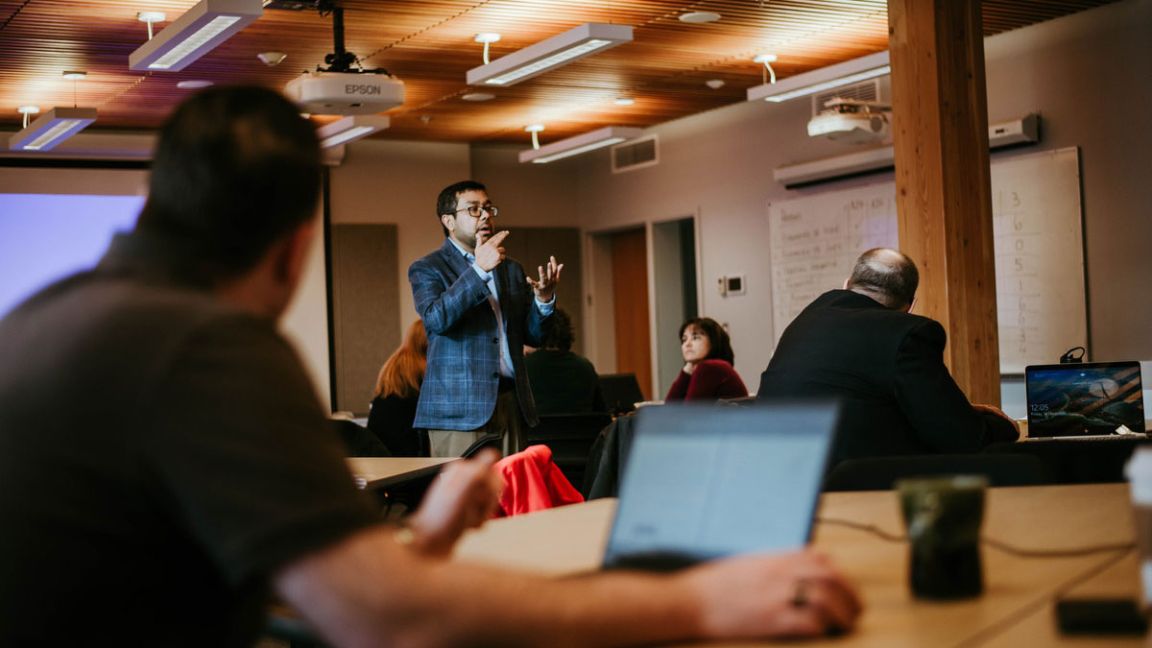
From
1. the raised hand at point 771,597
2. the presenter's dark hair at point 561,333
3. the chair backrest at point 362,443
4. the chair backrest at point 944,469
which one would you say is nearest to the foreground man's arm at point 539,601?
the raised hand at point 771,597

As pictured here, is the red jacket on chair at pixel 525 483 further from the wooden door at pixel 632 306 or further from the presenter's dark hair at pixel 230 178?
the wooden door at pixel 632 306

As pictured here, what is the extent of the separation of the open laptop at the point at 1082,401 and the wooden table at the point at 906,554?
179 cm

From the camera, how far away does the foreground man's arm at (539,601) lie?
90 centimetres

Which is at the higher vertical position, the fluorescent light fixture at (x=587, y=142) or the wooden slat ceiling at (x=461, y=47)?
the wooden slat ceiling at (x=461, y=47)

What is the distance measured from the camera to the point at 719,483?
119 centimetres

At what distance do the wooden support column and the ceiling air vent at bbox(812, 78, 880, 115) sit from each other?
2.81 metres

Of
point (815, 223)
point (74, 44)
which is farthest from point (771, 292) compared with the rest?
point (74, 44)

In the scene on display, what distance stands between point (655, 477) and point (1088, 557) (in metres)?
0.54

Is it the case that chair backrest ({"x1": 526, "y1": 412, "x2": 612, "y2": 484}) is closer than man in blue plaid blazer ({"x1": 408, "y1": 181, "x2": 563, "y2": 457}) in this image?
No

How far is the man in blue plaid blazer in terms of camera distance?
4008 mm

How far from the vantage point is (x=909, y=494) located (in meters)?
1.16

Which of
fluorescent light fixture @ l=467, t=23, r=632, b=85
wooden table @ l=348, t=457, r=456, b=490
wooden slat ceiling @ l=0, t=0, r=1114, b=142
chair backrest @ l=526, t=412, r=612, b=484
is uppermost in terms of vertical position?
wooden slat ceiling @ l=0, t=0, r=1114, b=142

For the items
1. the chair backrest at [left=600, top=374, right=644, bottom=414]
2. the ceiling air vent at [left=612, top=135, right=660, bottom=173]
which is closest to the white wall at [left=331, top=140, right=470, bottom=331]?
the ceiling air vent at [left=612, top=135, right=660, bottom=173]

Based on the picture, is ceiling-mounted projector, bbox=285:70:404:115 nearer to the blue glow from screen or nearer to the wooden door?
the blue glow from screen
